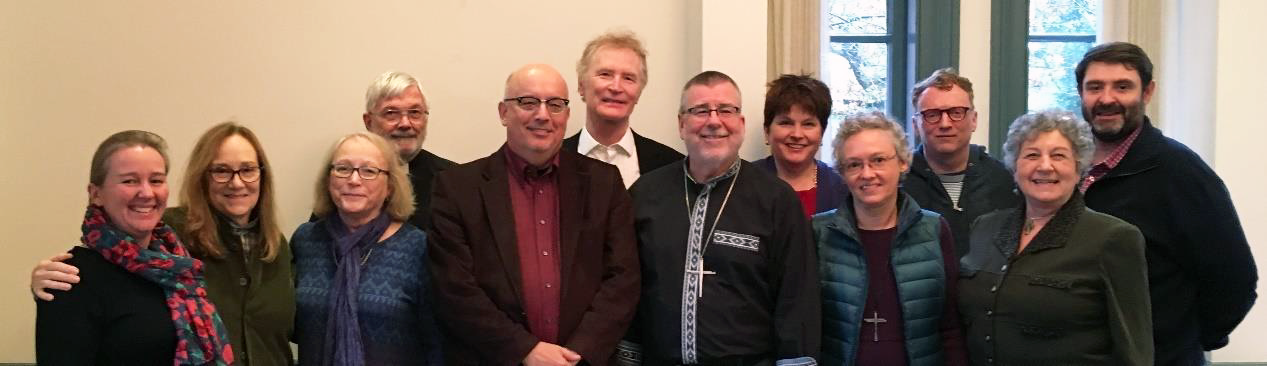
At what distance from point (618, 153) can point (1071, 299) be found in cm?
150

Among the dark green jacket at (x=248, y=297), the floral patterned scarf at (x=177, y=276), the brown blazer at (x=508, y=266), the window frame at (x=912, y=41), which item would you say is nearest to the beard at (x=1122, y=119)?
the window frame at (x=912, y=41)

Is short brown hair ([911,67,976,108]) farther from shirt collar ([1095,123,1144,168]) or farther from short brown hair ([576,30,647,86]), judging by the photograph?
short brown hair ([576,30,647,86])

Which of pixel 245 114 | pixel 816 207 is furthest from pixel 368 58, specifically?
pixel 816 207

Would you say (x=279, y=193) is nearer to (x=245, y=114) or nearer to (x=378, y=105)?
(x=245, y=114)

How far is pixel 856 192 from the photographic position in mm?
2705

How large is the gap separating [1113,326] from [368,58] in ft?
9.47

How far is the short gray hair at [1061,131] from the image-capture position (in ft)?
8.51

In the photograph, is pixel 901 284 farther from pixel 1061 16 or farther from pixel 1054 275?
pixel 1061 16

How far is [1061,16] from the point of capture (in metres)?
4.42

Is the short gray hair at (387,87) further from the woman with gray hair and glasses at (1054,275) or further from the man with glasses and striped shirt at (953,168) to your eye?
the woman with gray hair and glasses at (1054,275)

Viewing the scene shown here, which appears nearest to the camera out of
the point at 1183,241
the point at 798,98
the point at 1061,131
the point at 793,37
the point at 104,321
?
the point at 104,321

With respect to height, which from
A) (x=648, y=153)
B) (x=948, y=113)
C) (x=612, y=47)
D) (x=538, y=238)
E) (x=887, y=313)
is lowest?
(x=887, y=313)

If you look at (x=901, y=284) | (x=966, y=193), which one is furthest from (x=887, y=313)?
(x=966, y=193)

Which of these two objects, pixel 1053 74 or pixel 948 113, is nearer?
pixel 948 113
